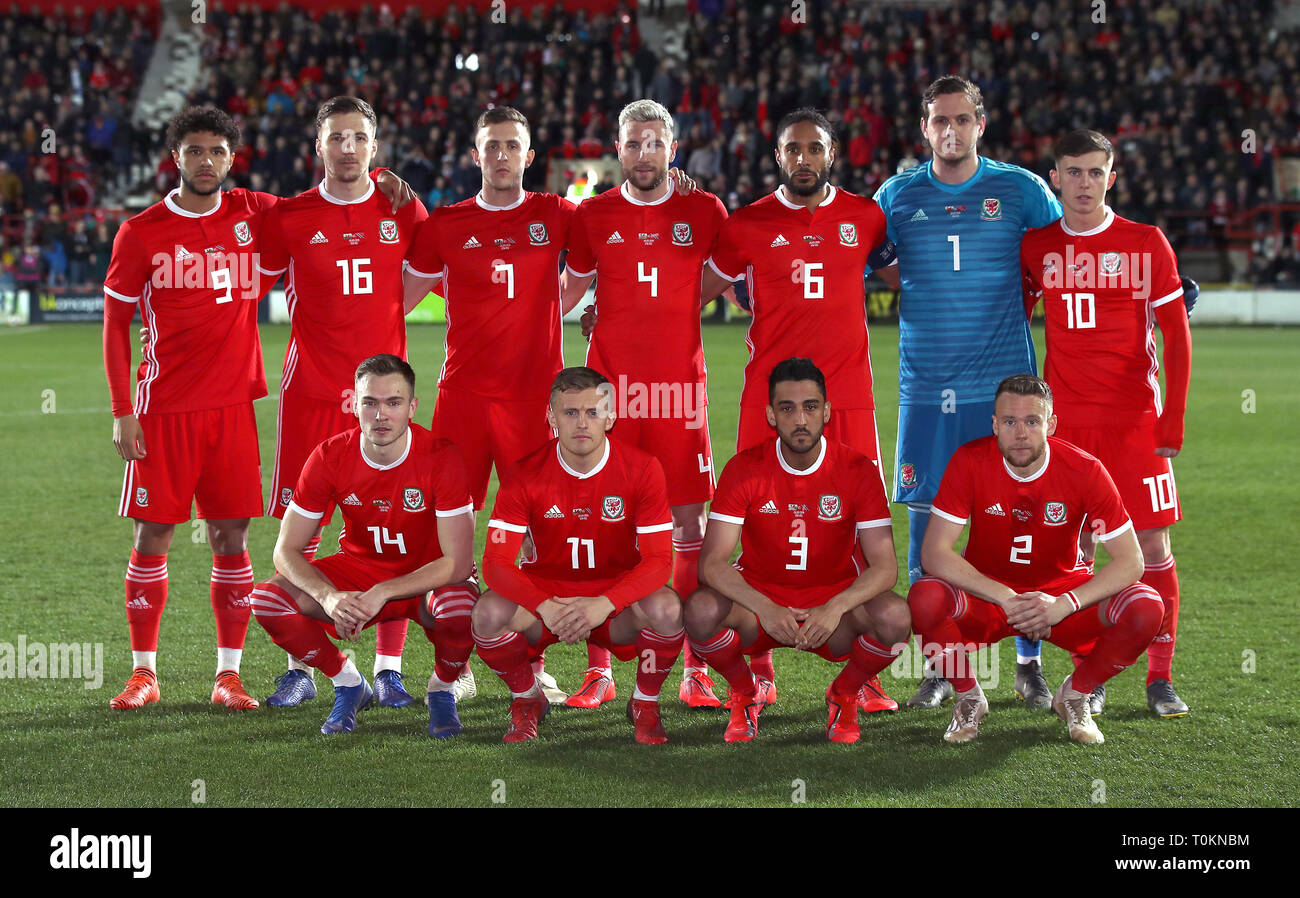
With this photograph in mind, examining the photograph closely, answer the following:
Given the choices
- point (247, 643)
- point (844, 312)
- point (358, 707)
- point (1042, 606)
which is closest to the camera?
point (1042, 606)

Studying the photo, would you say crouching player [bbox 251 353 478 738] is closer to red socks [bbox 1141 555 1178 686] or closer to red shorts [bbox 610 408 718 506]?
red shorts [bbox 610 408 718 506]

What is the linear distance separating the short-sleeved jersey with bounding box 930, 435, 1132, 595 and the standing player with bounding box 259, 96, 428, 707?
2124 mm

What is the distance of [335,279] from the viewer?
5262mm

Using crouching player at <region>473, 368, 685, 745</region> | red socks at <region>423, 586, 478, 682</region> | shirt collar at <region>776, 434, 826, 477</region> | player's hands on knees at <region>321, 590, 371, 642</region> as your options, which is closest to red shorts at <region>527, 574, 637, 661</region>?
crouching player at <region>473, 368, 685, 745</region>

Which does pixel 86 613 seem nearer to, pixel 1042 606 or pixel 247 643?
pixel 247 643

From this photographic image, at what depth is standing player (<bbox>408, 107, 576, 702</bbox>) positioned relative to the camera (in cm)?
530

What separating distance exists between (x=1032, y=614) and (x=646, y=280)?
6.16ft

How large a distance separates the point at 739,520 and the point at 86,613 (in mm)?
3247

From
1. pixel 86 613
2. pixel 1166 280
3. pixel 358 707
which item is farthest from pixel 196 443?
pixel 1166 280

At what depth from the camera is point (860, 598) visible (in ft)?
15.2

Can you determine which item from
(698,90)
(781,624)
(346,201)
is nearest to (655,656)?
(781,624)

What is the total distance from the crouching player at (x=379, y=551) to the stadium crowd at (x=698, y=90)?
19.4m

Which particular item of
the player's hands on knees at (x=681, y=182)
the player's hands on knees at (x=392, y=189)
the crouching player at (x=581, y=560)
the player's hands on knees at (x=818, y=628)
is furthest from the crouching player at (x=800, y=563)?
the player's hands on knees at (x=392, y=189)

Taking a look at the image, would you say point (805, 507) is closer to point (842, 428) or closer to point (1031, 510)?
point (842, 428)
